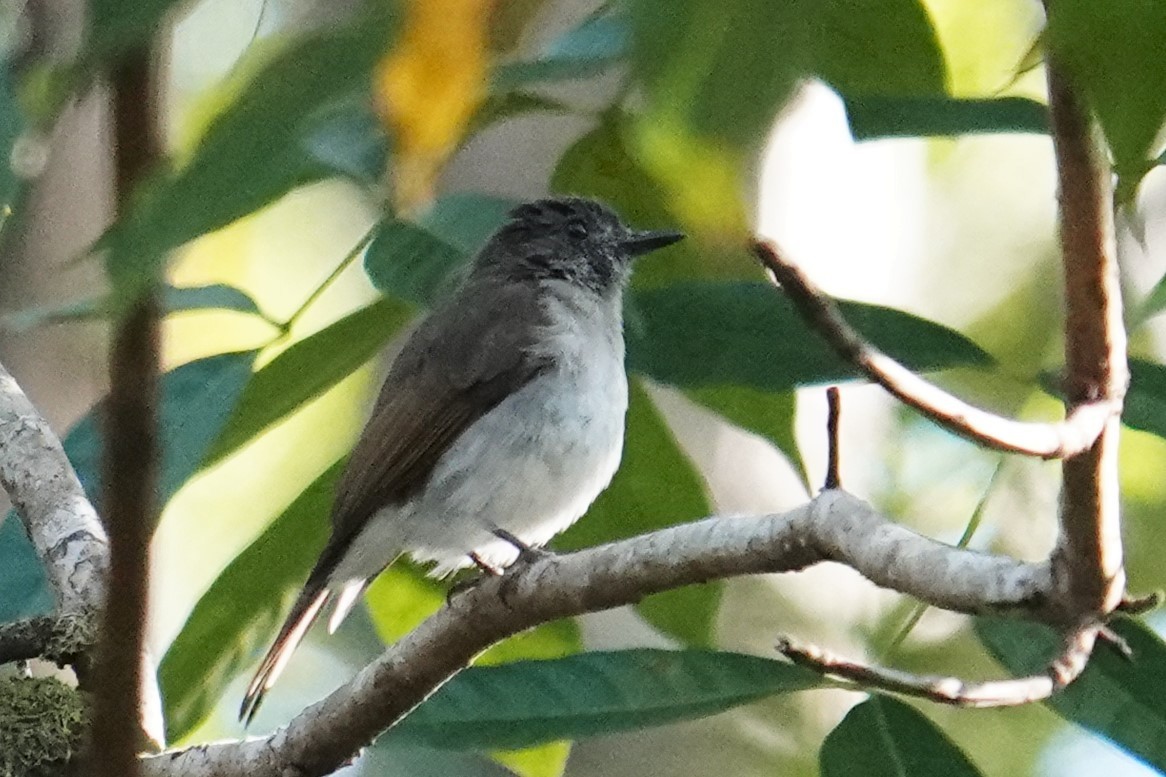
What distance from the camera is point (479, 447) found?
3.32 m

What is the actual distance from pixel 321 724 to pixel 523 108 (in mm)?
930

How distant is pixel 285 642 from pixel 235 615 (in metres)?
0.78

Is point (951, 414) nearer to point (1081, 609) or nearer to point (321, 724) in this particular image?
point (1081, 609)

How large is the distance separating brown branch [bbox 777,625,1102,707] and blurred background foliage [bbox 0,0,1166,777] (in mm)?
364

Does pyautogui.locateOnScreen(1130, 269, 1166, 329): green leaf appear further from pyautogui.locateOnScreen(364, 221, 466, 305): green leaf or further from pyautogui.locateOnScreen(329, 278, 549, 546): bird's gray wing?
pyautogui.locateOnScreen(329, 278, 549, 546): bird's gray wing

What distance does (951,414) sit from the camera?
129 centimetres

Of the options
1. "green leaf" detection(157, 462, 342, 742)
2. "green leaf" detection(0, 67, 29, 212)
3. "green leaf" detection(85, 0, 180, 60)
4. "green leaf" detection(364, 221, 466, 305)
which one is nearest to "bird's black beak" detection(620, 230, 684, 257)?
"green leaf" detection(364, 221, 466, 305)

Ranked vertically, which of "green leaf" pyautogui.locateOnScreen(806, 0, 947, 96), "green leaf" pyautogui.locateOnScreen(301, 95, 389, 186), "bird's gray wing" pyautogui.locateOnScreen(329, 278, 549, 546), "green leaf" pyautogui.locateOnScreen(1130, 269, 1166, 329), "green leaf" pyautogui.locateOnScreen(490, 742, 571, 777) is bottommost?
"green leaf" pyautogui.locateOnScreen(490, 742, 571, 777)

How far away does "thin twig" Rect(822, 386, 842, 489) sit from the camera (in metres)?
1.48

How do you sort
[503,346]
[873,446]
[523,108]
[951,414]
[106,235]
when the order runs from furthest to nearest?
[873,446], [503,346], [523,108], [951,414], [106,235]

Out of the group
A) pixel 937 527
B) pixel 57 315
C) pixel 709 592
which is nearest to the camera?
pixel 57 315

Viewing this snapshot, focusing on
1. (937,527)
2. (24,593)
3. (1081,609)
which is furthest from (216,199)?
(937,527)

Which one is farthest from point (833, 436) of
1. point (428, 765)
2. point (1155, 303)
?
point (428, 765)

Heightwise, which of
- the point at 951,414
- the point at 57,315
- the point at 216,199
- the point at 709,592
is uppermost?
the point at 216,199
